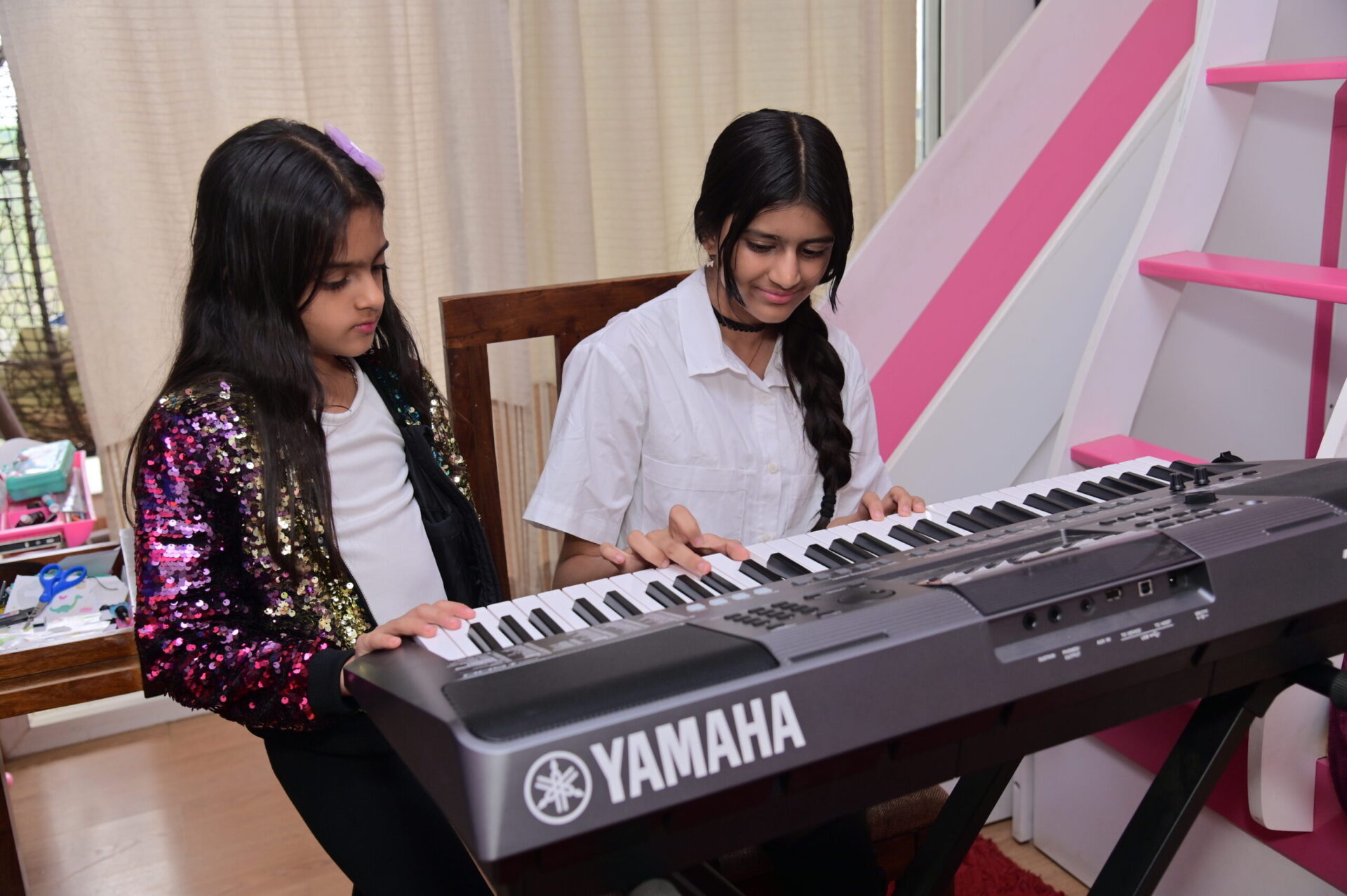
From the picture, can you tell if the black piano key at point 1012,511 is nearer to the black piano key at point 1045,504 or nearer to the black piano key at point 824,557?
the black piano key at point 1045,504

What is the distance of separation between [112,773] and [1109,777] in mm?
1870

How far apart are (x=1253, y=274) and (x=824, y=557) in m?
0.77

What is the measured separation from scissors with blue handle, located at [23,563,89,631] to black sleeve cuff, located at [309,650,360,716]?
1.88ft

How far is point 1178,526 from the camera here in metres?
0.97

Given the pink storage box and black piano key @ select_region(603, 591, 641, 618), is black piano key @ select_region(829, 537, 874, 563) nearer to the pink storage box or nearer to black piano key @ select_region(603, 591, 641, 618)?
black piano key @ select_region(603, 591, 641, 618)

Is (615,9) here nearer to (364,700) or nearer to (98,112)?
(98,112)

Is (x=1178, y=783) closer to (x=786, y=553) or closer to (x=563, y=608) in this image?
(x=786, y=553)

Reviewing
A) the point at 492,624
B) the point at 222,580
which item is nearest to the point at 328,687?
the point at 222,580

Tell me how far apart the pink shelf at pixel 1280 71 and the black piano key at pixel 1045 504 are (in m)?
0.70

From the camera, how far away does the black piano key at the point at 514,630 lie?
2.98 feet

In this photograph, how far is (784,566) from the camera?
107 centimetres

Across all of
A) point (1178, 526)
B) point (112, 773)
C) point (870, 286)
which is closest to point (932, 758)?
point (1178, 526)

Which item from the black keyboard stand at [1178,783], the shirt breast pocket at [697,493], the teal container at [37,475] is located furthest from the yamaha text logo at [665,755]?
the teal container at [37,475]

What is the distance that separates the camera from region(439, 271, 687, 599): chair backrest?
5.03ft
